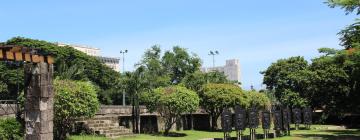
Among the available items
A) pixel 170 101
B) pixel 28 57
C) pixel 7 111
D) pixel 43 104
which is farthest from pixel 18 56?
pixel 170 101

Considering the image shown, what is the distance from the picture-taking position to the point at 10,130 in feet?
61.3

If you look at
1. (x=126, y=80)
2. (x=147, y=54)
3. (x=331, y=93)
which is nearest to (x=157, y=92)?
(x=126, y=80)

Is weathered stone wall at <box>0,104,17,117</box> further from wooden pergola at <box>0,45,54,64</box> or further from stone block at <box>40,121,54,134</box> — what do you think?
wooden pergola at <box>0,45,54,64</box>

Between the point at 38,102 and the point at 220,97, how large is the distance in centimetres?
2016

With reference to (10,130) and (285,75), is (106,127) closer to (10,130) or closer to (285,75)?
(10,130)

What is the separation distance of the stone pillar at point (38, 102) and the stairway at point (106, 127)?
11846 millimetres

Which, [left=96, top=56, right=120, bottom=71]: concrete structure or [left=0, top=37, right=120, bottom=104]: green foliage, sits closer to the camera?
[left=0, top=37, right=120, bottom=104]: green foliage

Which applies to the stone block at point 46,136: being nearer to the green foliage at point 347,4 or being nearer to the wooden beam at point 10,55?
the wooden beam at point 10,55

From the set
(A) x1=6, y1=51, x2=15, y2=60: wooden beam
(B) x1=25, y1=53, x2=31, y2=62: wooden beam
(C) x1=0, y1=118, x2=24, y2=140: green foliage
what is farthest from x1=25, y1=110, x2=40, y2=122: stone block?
(C) x1=0, y1=118, x2=24, y2=140: green foliage

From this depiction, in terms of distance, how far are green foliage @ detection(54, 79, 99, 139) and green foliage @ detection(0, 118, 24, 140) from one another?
1801 mm

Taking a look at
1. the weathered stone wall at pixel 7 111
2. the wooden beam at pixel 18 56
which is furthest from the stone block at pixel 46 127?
the weathered stone wall at pixel 7 111

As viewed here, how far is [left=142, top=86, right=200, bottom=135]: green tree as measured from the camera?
1079 inches

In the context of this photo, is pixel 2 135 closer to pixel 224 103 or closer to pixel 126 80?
pixel 126 80

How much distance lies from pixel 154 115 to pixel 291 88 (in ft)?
50.1
